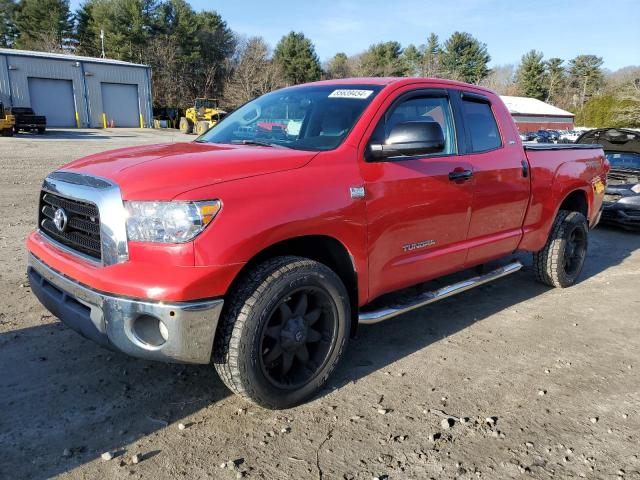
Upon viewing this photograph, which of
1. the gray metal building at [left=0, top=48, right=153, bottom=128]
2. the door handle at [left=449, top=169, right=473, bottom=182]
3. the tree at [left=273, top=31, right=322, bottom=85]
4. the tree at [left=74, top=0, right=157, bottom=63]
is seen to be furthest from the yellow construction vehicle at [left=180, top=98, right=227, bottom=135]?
the door handle at [left=449, top=169, right=473, bottom=182]

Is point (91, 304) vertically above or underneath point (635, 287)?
above

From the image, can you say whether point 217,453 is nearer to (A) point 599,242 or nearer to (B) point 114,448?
(B) point 114,448

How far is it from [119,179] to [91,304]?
659 millimetres

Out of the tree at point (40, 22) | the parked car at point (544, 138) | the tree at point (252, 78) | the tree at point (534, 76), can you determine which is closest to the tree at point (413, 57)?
the tree at point (534, 76)

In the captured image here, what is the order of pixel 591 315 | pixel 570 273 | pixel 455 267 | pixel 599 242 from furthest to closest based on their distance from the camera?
pixel 599 242
pixel 570 273
pixel 591 315
pixel 455 267

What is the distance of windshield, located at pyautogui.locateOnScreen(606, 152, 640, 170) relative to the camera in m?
8.77

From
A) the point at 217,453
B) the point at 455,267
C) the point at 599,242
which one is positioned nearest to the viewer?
the point at 217,453

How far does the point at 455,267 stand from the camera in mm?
4035

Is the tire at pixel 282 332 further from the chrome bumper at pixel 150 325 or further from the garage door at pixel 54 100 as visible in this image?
the garage door at pixel 54 100

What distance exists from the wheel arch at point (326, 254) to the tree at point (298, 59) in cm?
6122

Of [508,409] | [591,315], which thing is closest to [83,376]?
[508,409]

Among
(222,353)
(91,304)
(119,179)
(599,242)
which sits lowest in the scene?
(599,242)

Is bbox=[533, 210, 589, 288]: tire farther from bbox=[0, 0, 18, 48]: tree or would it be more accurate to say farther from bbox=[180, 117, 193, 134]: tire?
bbox=[0, 0, 18, 48]: tree

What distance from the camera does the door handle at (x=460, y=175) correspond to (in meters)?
3.74
